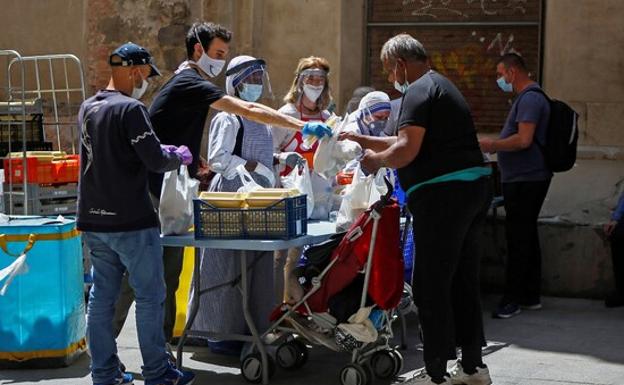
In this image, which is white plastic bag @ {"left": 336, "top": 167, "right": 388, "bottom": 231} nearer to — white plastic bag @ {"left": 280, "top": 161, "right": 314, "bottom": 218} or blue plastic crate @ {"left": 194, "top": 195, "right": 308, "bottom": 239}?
white plastic bag @ {"left": 280, "top": 161, "right": 314, "bottom": 218}

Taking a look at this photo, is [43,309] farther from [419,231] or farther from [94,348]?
[419,231]

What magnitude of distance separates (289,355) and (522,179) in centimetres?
253

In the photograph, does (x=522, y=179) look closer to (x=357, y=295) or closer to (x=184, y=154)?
(x=357, y=295)

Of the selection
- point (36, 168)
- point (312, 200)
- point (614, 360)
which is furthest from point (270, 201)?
point (36, 168)

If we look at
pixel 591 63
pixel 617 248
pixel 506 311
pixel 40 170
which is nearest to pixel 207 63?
pixel 40 170

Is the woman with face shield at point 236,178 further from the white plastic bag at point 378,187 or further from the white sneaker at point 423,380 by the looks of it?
the white sneaker at point 423,380

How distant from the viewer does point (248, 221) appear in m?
6.54

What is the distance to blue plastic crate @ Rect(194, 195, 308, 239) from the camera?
652 centimetres

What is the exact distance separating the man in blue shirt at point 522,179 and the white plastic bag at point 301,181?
161cm

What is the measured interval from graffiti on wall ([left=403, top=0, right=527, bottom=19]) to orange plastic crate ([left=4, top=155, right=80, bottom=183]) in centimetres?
343

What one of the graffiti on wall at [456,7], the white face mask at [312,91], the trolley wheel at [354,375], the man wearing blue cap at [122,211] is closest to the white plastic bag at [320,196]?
the white face mask at [312,91]

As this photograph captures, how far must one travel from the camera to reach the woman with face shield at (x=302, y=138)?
25.7 ft

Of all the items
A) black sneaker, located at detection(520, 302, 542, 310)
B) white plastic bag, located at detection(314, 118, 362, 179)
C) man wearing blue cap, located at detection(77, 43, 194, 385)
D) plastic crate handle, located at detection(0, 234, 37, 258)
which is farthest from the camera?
black sneaker, located at detection(520, 302, 542, 310)

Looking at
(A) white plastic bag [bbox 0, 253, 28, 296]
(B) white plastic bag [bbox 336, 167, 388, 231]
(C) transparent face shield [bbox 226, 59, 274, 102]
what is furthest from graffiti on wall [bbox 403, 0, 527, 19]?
(A) white plastic bag [bbox 0, 253, 28, 296]
